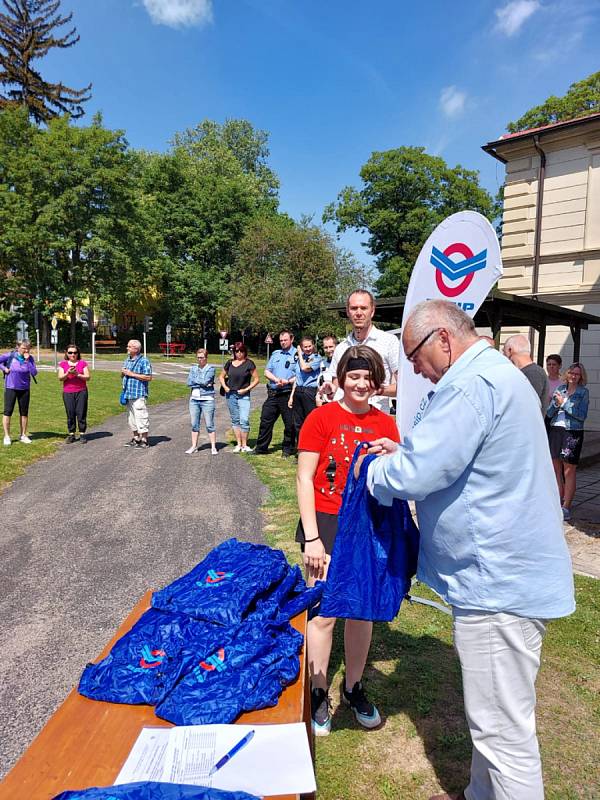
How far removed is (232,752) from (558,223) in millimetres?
17598

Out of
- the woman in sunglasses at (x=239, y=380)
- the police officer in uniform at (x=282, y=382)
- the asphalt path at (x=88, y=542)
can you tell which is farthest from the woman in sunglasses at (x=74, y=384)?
the police officer in uniform at (x=282, y=382)

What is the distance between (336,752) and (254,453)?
798 centimetres

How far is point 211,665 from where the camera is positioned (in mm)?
2223

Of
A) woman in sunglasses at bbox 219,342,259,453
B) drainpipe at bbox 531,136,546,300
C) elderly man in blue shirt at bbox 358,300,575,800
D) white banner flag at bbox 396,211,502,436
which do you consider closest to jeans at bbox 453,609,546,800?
elderly man in blue shirt at bbox 358,300,575,800

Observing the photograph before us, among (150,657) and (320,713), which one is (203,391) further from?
(150,657)

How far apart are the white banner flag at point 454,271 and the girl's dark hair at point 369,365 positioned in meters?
1.20

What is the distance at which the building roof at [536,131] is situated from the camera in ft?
49.5

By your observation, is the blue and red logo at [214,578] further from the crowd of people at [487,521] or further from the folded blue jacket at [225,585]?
the crowd of people at [487,521]

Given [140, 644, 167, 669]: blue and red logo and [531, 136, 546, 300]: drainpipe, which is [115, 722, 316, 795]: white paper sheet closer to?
[140, 644, 167, 669]: blue and red logo

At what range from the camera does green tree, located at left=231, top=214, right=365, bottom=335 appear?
40.9 meters

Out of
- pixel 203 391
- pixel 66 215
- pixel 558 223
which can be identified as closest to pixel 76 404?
pixel 203 391

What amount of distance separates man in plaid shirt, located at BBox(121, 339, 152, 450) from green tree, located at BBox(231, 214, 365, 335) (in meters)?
30.5

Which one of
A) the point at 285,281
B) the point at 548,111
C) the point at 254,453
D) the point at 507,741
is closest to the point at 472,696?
the point at 507,741

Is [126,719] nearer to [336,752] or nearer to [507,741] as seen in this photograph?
[336,752]
